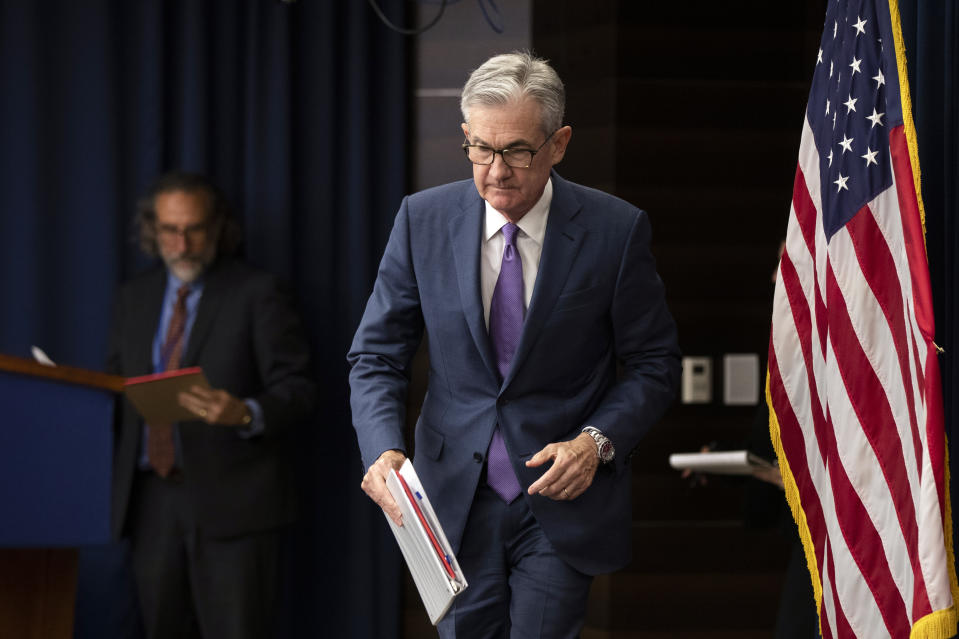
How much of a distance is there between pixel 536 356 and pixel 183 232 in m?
2.15

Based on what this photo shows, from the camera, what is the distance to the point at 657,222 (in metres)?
4.39

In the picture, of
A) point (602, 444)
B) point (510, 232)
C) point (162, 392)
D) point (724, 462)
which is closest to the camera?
point (602, 444)

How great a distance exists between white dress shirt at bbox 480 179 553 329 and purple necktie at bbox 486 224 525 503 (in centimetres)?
2

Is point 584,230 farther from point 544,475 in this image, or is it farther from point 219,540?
point 219,540

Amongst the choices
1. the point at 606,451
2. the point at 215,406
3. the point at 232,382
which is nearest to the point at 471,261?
the point at 606,451

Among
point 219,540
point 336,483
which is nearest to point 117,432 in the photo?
point 219,540

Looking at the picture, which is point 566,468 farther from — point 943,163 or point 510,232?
point 943,163

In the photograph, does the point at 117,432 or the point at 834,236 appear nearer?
the point at 834,236

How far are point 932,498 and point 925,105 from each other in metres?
0.90

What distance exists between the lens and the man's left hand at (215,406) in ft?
12.6

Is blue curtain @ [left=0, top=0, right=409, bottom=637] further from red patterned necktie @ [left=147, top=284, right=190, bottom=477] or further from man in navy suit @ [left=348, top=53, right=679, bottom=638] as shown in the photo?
man in navy suit @ [left=348, top=53, right=679, bottom=638]

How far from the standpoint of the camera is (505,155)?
8.00 ft

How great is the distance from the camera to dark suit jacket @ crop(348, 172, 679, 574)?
254 cm

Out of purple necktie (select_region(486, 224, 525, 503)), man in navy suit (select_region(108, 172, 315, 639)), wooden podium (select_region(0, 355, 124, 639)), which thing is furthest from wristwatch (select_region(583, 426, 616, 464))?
man in navy suit (select_region(108, 172, 315, 639))
